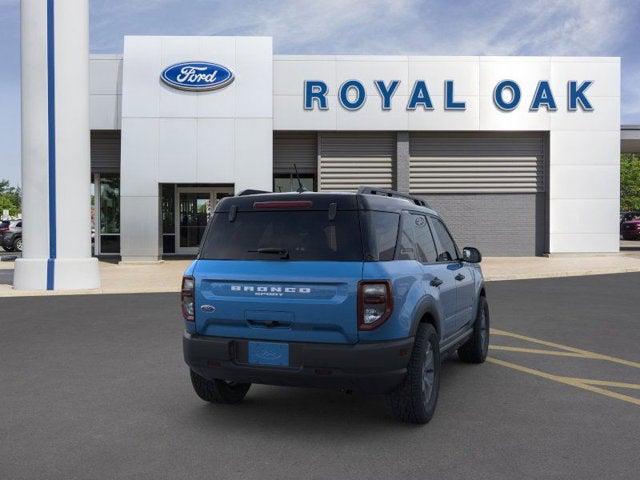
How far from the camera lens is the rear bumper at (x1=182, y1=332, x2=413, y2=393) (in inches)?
164

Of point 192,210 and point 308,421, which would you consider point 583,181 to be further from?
point 308,421

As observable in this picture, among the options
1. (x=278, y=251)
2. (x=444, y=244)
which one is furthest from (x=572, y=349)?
(x=278, y=251)

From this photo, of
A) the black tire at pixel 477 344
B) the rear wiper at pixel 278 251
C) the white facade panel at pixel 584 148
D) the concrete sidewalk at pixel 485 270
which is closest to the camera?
the rear wiper at pixel 278 251

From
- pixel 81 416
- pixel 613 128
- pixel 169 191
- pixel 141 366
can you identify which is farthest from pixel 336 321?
pixel 613 128

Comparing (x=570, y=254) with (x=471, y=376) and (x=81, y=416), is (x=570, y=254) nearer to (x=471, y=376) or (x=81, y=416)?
(x=471, y=376)

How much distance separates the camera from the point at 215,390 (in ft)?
16.6

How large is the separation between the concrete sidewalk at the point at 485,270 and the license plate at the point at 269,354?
9794mm

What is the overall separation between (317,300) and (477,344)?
3.02 m

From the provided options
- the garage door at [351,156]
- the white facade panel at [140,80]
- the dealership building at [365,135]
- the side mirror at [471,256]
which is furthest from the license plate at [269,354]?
the garage door at [351,156]

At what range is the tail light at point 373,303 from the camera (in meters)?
4.18

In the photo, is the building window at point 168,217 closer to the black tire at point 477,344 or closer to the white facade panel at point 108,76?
the white facade panel at point 108,76

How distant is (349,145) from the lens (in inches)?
904

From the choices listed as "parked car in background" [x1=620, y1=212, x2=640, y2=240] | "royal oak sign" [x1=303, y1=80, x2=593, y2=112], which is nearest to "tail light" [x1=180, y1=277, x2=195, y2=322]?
"royal oak sign" [x1=303, y1=80, x2=593, y2=112]

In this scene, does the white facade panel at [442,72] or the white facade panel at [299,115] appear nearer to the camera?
the white facade panel at [299,115]
